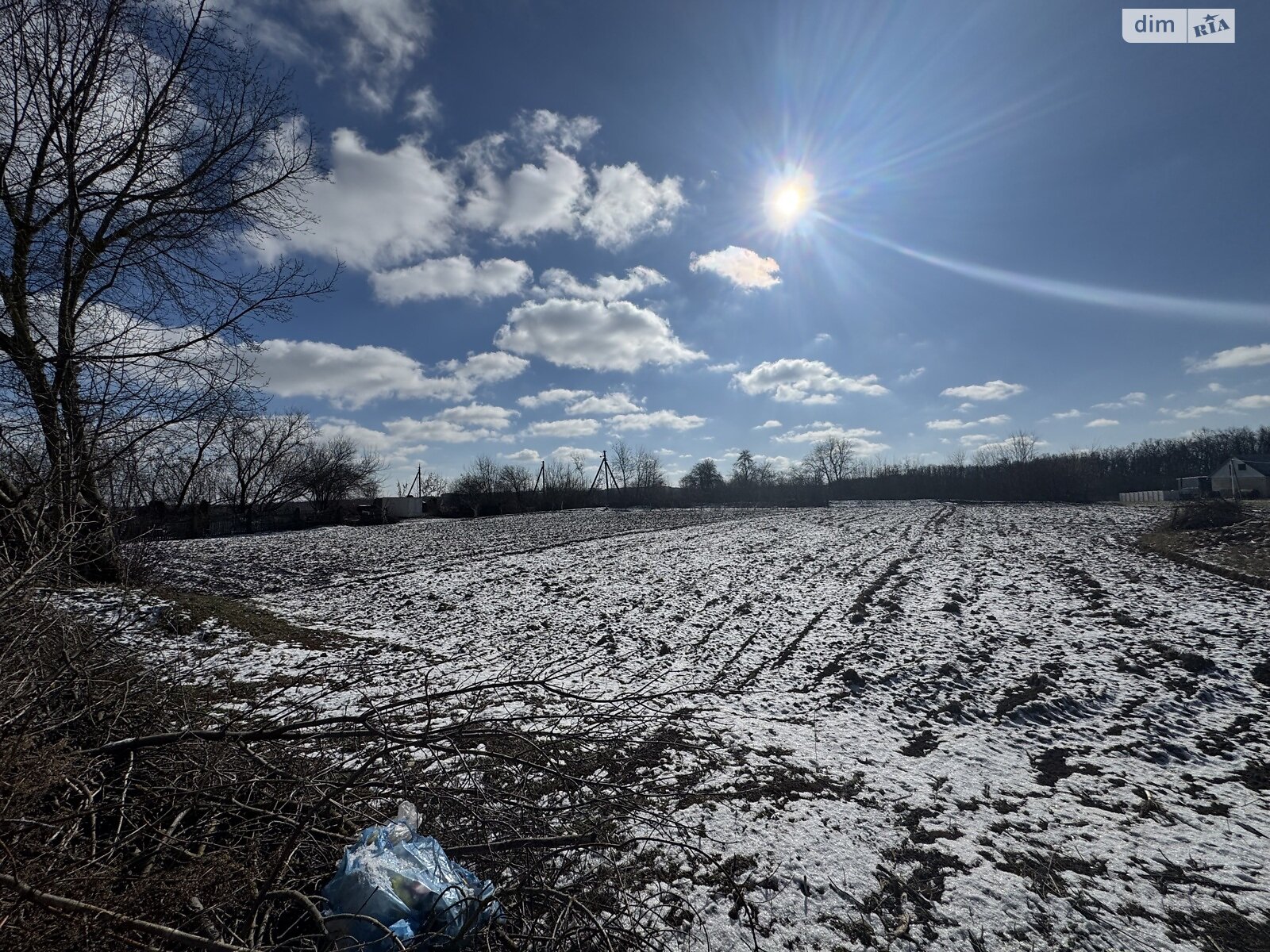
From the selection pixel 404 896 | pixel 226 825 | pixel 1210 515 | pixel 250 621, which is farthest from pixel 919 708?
pixel 1210 515

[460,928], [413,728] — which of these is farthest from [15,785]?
[413,728]

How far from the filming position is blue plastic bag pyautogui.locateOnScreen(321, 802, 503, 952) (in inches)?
90.0

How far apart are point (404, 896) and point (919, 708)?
5.44 m

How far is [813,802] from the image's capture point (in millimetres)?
4098

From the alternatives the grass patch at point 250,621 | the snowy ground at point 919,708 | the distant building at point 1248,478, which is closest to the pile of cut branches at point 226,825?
the snowy ground at point 919,708

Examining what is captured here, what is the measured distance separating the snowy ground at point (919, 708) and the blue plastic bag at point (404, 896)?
1.24 metres

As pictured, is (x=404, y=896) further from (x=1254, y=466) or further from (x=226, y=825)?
(x=1254, y=466)

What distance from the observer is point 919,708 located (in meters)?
6.01

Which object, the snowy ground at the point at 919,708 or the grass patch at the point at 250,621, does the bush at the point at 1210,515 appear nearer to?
the snowy ground at the point at 919,708

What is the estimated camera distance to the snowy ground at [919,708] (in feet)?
10.1

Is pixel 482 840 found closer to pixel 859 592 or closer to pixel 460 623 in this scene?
pixel 460 623

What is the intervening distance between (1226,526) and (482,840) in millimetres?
25391

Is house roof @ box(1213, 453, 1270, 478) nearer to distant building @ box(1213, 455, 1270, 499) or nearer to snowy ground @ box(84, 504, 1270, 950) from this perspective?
distant building @ box(1213, 455, 1270, 499)

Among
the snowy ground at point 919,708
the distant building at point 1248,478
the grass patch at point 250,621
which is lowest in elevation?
the snowy ground at point 919,708
